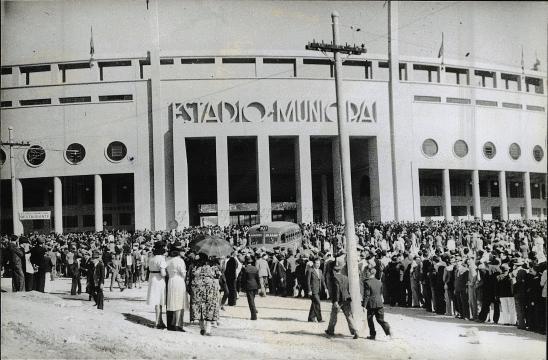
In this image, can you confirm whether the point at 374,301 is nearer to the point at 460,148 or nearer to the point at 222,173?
the point at 222,173

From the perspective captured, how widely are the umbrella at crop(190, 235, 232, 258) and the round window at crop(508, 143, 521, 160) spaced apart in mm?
34730

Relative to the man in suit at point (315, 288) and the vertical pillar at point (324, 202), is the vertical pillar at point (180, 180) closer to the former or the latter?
the vertical pillar at point (324, 202)

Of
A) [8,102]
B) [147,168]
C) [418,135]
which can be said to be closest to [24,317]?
[147,168]

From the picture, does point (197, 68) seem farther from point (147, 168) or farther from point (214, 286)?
point (214, 286)

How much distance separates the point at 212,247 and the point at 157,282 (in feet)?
9.77

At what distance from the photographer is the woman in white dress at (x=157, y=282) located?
9.90 meters

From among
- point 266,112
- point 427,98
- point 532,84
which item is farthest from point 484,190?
point 266,112

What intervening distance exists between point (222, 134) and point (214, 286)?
28.2 metres

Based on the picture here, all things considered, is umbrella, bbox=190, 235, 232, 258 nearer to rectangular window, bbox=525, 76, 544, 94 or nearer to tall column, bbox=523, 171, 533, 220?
tall column, bbox=523, 171, 533, 220

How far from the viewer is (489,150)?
4091 centimetres

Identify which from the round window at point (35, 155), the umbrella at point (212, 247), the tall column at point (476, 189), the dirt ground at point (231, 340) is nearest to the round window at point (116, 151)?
the round window at point (35, 155)

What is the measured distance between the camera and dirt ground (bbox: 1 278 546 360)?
8.31m

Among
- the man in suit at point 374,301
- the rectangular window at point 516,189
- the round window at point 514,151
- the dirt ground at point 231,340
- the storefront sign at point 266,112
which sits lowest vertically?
the dirt ground at point 231,340

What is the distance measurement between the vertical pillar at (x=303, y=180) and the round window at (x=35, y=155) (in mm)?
17900
